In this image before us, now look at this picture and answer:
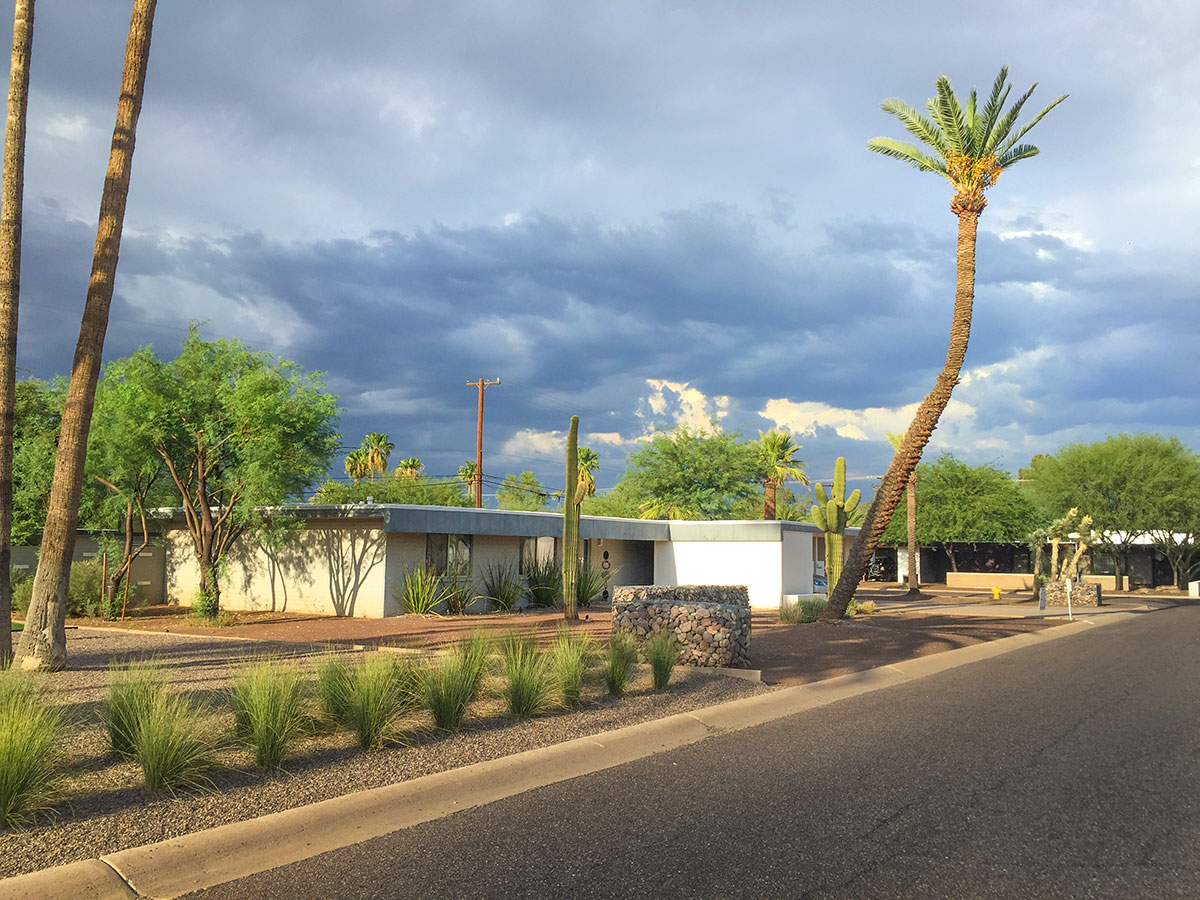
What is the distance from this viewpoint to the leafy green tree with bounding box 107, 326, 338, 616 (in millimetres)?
20609

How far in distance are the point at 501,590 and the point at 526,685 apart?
56.0 ft

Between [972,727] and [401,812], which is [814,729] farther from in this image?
[401,812]

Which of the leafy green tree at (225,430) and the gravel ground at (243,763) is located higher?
the leafy green tree at (225,430)

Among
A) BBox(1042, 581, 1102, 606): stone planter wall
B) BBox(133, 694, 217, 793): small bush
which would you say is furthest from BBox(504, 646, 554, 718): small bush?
BBox(1042, 581, 1102, 606): stone planter wall

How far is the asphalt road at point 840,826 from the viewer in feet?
17.1

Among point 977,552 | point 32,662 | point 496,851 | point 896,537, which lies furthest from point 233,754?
point 977,552

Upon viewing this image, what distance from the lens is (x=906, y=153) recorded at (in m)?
25.6

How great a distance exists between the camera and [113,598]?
23.2 meters

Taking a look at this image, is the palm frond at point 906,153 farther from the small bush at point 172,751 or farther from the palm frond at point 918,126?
the small bush at point 172,751

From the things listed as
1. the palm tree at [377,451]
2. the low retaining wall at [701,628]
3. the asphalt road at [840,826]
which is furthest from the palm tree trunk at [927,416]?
the palm tree at [377,451]

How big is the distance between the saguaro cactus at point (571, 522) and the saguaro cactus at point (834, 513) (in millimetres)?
9207

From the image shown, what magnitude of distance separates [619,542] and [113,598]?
58.6 feet

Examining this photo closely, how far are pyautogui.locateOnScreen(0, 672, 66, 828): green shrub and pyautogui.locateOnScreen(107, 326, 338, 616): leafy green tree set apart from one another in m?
14.4

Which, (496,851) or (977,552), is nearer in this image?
(496,851)
